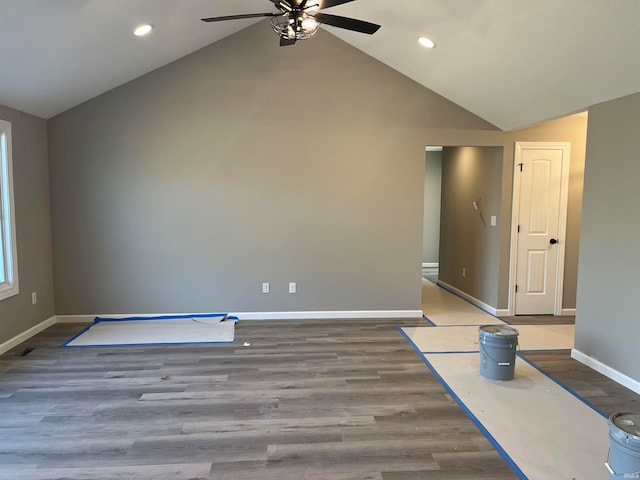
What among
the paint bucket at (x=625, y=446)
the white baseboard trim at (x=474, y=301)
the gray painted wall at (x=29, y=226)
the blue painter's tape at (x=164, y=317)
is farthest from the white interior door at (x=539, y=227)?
the gray painted wall at (x=29, y=226)

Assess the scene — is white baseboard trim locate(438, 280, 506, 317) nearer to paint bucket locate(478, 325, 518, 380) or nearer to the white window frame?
paint bucket locate(478, 325, 518, 380)

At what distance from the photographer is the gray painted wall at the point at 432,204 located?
945 centimetres

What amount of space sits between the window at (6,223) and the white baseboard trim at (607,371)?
549 centimetres

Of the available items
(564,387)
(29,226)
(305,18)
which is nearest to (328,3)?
(305,18)

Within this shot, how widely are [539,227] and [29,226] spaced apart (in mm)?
6018

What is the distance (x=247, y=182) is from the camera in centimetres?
501

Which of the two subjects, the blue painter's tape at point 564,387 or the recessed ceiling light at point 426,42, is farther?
the recessed ceiling light at point 426,42

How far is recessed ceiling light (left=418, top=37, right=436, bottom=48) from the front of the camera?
13.0 ft

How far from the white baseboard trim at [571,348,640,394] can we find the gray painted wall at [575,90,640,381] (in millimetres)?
33

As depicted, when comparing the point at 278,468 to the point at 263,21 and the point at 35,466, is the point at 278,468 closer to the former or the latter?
the point at 35,466

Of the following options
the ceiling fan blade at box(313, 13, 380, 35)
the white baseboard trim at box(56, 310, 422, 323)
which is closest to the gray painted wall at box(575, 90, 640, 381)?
the white baseboard trim at box(56, 310, 422, 323)

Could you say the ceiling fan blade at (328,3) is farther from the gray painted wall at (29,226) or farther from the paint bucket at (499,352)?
the gray painted wall at (29,226)

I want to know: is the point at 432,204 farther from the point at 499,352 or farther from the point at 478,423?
the point at 478,423

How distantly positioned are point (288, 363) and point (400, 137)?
3046mm
